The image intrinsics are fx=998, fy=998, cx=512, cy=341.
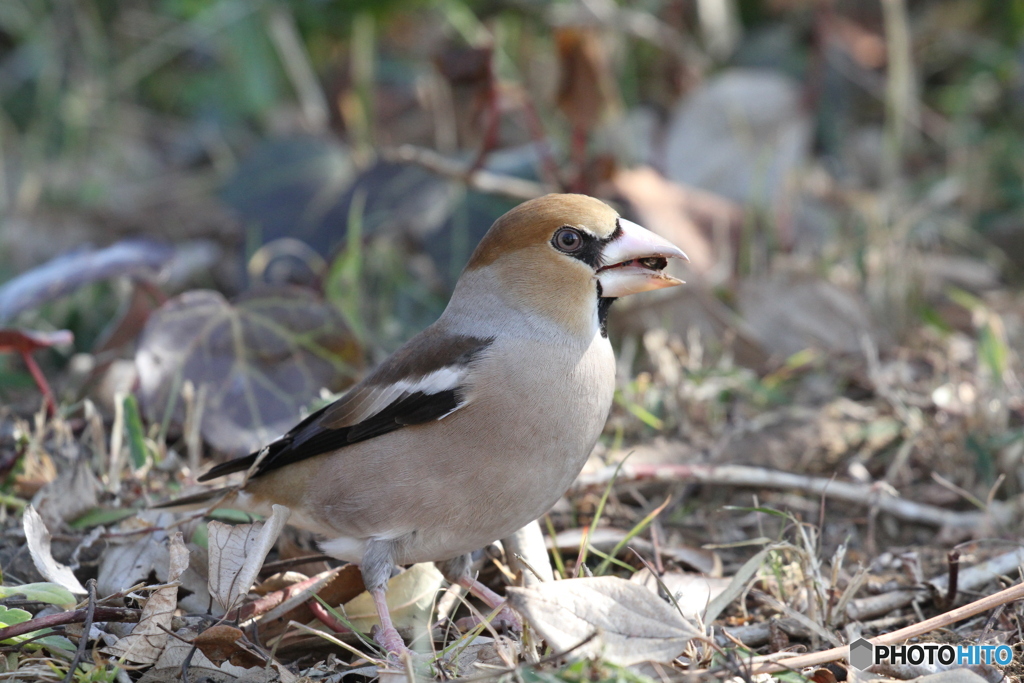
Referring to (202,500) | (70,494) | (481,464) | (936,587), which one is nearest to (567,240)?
(481,464)

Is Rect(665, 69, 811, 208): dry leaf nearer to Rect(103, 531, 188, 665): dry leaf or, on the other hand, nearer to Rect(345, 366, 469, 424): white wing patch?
Rect(345, 366, 469, 424): white wing patch

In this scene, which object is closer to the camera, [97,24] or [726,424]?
[726,424]

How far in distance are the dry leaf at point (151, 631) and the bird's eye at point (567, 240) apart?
4.39 feet

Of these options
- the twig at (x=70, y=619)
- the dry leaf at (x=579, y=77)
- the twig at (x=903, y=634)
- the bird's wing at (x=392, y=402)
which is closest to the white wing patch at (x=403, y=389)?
the bird's wing at (x=392, y=402)

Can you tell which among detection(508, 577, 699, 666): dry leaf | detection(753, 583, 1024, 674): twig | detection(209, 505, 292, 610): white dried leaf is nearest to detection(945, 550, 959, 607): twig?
detection(753, 583, 1024, 674): twig

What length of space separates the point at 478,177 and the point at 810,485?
7.17 ft

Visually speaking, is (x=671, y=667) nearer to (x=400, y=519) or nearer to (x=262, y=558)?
(x=400, y=519)

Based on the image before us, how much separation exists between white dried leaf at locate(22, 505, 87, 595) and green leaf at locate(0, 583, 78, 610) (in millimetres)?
112

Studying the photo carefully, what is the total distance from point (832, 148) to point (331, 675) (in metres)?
4.94

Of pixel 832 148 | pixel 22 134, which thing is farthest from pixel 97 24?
pixel 832 148

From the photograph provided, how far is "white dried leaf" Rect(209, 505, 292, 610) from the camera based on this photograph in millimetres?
2582

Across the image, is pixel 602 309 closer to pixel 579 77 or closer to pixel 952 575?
pixel 952 575

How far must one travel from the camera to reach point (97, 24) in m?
6.99

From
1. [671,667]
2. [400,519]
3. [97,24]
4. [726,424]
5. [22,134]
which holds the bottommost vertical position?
[726,424]
